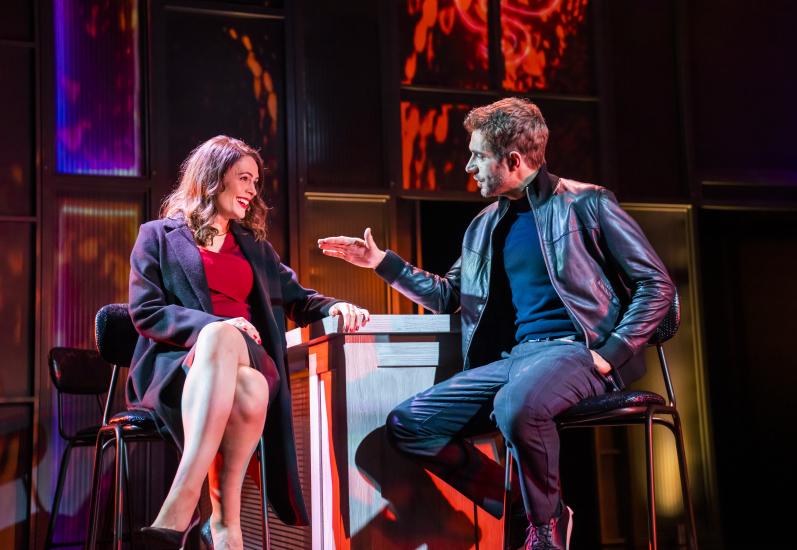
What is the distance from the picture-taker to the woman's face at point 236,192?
3113 millimetres

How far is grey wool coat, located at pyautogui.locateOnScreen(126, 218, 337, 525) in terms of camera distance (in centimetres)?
274

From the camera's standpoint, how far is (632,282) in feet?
9.46

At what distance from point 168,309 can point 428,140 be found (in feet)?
8.95

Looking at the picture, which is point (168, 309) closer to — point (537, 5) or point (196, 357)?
point (196, 357)

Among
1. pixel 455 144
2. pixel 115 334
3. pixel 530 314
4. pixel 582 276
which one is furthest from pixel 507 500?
pixel 455 144

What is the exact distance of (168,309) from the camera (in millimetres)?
2771

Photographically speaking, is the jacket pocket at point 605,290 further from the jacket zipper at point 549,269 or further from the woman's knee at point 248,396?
the woman's knee at point 248,396

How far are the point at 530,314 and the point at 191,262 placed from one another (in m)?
1.05

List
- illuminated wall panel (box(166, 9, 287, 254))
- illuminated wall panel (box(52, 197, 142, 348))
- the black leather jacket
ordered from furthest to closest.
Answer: illuminated wall panel (box(166, 9, 287, 254)) < illuminated wall panel (box(52, 197, 142, 348)) < the black leather jacket

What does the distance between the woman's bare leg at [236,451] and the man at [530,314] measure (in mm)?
440

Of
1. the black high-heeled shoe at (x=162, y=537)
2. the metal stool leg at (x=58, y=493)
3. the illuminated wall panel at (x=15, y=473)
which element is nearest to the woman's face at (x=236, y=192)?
the black high-heeled shoe at (x=162, y=537)

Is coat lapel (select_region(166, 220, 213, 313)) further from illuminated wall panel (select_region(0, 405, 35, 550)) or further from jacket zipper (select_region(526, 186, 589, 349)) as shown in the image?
illuminated wall panel (select_region(0, 405, 35, 550))

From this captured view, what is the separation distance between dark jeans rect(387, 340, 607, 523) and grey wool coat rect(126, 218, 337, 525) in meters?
0.35

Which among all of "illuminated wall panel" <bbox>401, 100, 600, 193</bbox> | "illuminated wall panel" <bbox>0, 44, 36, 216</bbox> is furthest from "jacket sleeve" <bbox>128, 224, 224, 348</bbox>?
"illuminated wall panel" <bbox>401, 100, 600, 193</bbox>
